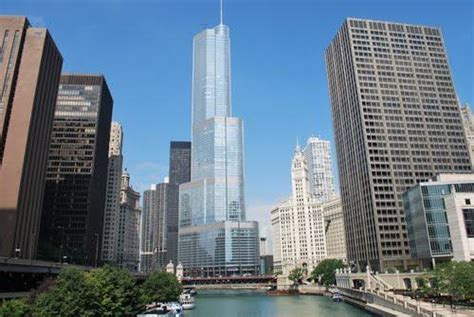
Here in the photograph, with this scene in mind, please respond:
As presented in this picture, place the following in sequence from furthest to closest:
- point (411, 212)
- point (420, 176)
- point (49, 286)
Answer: point (420, 176) → point (411, 212) → point (49, 286)

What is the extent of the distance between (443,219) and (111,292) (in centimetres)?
10368

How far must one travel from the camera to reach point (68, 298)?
67562 millimetres

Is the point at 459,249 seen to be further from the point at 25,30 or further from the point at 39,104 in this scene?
the point at 25,30

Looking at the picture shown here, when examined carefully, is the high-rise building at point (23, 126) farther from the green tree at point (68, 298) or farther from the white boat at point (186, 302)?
the green tree at point (68, 298)

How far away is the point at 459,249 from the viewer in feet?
426

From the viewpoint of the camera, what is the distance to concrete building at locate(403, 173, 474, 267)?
129m

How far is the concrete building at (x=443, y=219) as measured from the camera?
12938 centimetres

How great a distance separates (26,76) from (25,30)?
64.3 ft

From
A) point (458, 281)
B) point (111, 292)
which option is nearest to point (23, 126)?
point (111, 292)

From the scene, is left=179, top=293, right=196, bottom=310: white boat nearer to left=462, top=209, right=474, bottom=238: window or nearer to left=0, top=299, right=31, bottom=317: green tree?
left=462, top=209, right=474, bottom=238: window

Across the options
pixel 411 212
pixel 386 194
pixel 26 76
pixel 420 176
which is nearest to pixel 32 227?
pixel 26 76

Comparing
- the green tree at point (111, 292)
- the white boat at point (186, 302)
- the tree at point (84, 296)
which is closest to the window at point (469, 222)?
the white boat at point (186, 302)

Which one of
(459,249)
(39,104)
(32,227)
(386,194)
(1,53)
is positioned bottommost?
(459,249)

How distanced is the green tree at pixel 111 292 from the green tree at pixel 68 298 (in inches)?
76.5
